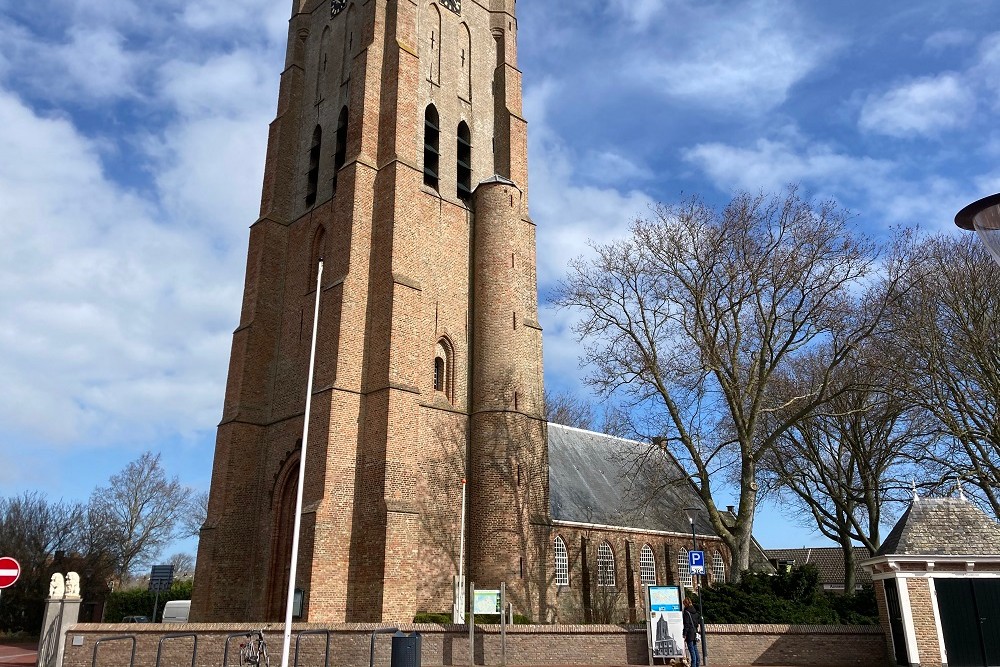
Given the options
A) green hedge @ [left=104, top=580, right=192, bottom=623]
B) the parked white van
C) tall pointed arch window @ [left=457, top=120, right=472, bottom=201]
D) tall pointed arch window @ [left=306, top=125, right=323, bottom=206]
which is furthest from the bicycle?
green hedge @ [left=104, top=580, right=192, bottom=623]

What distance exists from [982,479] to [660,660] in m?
14.4

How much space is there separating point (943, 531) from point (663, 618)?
701 cm

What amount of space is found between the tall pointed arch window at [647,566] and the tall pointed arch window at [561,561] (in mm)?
5228

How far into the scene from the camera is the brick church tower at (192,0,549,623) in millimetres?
22719

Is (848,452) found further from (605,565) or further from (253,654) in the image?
(253,654)

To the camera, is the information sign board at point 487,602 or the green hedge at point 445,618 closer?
the information sign board at point 487,602

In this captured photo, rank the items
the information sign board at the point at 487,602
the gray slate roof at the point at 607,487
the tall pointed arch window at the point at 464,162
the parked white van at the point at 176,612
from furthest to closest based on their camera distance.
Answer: the parked white van at the point at 176,612, the gray slate roof at the point at 607,487, the tall pointed arch window at the point at 464,162, the information sign board at the point at 487,602

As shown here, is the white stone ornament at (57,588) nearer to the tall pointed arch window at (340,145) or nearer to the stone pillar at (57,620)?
the stone pillar at (57,620)

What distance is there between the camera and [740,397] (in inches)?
941

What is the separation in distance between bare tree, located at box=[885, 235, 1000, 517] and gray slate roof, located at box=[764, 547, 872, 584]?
21123 mm

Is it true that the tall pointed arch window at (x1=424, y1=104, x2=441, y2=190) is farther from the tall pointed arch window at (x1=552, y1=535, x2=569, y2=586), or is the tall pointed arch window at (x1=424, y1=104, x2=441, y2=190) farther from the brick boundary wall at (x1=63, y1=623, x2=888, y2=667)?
the brick boundary wall at (x1=63, y1=623, x2=888, y2=667)

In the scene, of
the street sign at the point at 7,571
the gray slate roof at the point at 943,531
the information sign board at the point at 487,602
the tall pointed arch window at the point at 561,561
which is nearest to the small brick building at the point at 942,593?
the gray slate roof at the point at 943,531

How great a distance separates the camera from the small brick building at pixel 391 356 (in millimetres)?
22781

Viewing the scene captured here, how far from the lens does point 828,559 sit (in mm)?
56844
